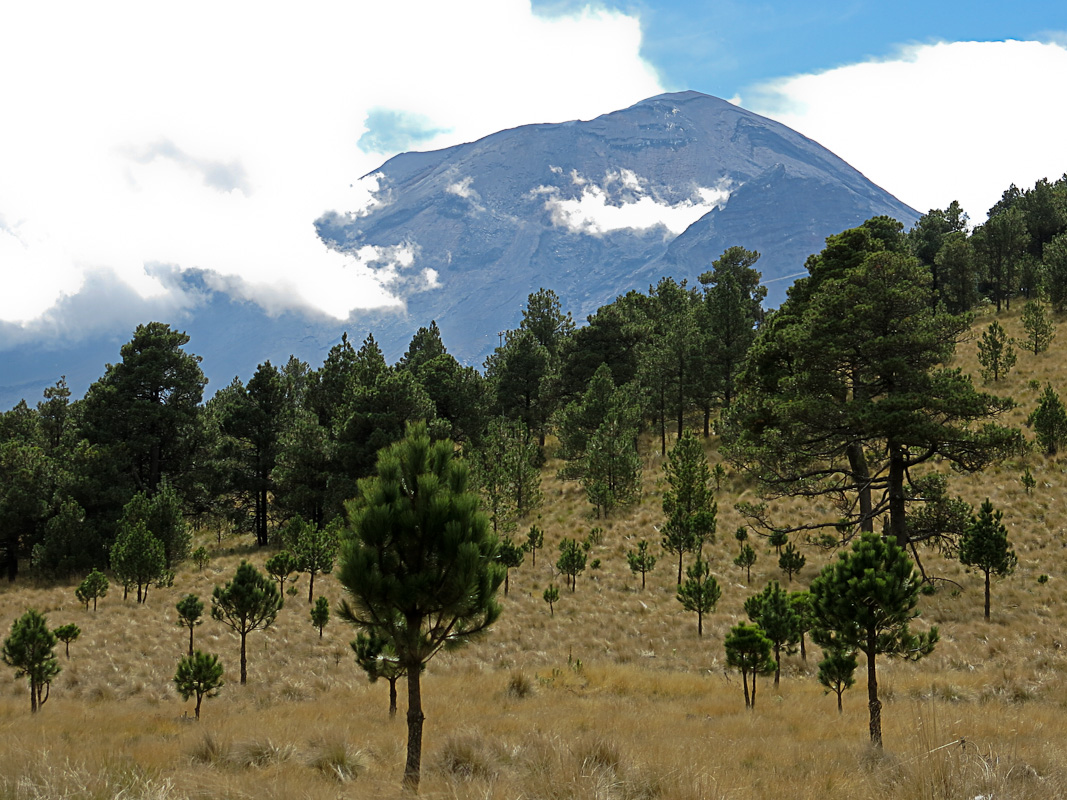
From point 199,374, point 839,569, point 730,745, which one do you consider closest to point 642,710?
point 730,745

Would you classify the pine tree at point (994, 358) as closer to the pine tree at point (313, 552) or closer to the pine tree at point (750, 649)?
the pine tree at point (750, 649)

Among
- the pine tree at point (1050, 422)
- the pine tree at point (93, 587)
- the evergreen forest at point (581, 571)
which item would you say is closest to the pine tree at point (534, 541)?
the evergreen forest at point (581, 571)

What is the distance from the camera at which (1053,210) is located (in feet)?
209

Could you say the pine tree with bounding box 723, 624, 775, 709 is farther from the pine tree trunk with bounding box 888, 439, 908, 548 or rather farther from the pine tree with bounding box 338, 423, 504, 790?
the pine tree trunk with bounding box 888, 439, 908, 548

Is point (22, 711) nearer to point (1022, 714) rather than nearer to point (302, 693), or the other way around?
point (302, 693)

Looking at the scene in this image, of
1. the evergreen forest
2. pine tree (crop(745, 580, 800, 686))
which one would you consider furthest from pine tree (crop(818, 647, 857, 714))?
pine tree (crop(745, 580, 800, 686))

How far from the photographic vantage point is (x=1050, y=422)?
2850cm

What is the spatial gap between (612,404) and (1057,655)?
85.4 feet

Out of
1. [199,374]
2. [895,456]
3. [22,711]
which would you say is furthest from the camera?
[199,374]

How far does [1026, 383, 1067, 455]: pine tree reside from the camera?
28334mm

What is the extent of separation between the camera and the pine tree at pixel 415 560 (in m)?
8.38

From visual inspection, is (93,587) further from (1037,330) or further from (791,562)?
(1037,330)

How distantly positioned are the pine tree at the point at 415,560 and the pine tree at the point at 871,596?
5955 mm

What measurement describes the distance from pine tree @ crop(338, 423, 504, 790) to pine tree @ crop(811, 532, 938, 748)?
5955 millimetres
